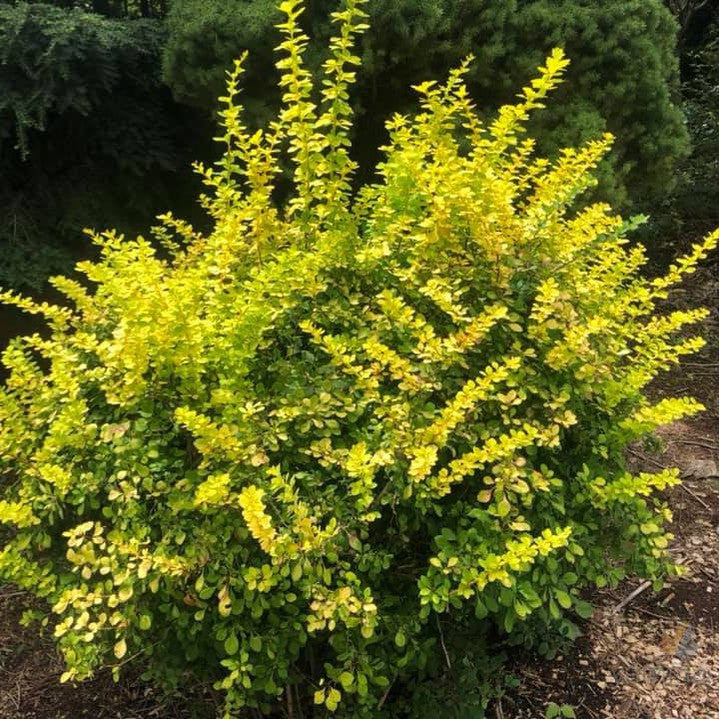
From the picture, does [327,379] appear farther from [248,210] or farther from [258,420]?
[248,210]

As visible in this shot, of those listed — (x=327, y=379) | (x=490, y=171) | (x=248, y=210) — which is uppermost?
(x=490, y=171)

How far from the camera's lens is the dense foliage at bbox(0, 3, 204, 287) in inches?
134

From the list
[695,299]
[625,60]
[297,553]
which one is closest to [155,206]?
[625,60]

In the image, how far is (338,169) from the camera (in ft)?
7.16

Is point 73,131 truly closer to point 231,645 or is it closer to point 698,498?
point 231,645

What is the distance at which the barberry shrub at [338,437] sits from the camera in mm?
1633

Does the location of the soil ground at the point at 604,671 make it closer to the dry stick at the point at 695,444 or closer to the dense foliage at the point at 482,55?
the dry stick at the point at 695,444

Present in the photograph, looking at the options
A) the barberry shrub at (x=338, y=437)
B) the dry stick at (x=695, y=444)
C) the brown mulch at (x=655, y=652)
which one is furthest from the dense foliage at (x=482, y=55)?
the brown mulch at (x=655, y=652)

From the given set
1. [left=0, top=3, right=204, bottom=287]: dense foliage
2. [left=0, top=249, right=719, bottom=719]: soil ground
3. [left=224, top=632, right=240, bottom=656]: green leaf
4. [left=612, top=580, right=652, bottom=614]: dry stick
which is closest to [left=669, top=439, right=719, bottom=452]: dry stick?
[left=0, top=249, right=719, bottom=719]: soil ground

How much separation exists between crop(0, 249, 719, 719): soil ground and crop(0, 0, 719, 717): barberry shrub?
1.23 ft

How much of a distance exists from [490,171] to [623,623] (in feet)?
6.23

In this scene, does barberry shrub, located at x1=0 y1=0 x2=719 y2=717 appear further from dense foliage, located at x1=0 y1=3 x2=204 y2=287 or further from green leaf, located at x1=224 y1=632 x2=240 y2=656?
dense foliage, located at x1=0 y1=3 x2=204 y2=287

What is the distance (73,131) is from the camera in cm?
397

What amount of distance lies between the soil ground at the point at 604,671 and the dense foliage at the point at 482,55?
2180 millimetres
